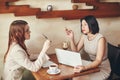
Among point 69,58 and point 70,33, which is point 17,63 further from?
point 70,33

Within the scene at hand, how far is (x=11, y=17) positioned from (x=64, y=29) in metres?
0.68

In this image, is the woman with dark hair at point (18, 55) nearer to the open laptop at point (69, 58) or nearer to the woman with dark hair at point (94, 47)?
the open laptop at point (69, 58)

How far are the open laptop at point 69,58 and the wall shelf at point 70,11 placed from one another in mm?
564

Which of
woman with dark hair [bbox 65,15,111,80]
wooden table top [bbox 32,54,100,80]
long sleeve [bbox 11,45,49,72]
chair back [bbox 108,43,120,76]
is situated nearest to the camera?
wooden table top [bbox 32,54,100,80]

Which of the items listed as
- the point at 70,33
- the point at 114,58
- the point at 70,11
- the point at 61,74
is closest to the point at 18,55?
the point at 61,74

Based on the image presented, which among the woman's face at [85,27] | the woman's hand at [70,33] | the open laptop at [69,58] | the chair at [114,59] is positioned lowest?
the chair at [114,59]

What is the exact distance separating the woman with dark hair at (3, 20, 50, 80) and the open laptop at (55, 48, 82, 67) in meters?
0.18

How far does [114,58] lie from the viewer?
2752mm

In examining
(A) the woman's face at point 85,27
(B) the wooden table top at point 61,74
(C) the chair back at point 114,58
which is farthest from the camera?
(C) the chair back at point 114,58

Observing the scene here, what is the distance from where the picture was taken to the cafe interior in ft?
8.92

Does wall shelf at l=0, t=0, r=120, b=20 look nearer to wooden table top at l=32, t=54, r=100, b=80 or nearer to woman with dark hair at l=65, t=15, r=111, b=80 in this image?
woman with dark hair at l=65, t=15, r=111, b=80

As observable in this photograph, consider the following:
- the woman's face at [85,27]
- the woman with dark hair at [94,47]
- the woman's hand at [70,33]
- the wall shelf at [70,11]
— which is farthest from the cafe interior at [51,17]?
the woman's face at [85,27]

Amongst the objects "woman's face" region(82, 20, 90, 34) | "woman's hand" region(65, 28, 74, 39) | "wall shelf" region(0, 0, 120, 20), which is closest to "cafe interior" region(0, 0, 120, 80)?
"wall shelf" region(0, 0, 120, 20)

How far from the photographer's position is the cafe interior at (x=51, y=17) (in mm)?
2719
